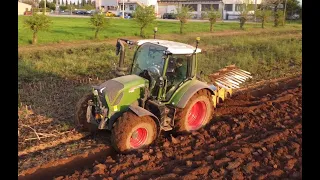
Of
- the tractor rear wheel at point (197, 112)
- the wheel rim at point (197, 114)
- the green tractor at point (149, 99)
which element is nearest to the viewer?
the green tractor at point (149, 99)

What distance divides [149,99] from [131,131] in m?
0.94

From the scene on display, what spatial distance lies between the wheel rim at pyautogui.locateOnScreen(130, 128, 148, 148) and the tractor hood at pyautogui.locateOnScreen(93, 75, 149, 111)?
0.56m

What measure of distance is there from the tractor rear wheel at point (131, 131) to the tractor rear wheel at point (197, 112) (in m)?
0.83

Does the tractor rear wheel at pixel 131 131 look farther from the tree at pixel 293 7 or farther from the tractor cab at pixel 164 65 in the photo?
the tree at pixel 293 7

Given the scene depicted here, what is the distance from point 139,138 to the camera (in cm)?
623

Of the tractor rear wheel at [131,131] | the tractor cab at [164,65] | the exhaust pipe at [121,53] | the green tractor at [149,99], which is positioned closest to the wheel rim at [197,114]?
the green tractor at [149,99]

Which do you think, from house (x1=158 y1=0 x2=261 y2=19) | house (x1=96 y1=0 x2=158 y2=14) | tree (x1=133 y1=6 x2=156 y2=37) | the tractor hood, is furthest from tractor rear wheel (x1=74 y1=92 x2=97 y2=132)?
house (x1=96 y1=0 x2=158 y2=14)

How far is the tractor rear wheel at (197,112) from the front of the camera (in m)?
6.81

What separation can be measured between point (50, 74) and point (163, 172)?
7.76 m

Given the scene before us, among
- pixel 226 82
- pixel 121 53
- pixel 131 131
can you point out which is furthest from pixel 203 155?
pixel 226 82

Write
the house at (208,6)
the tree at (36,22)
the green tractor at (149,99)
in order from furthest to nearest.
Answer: the house at (208,6) → the tree at (36,22) → the green tractor at (149,99)

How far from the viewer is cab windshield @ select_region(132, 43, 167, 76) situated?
259 inches

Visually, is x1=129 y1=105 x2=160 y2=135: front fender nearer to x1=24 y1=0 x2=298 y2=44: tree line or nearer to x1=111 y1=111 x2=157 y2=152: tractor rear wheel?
x1=111 y1=111 x2=157 y2=152: tractor rear wheel
